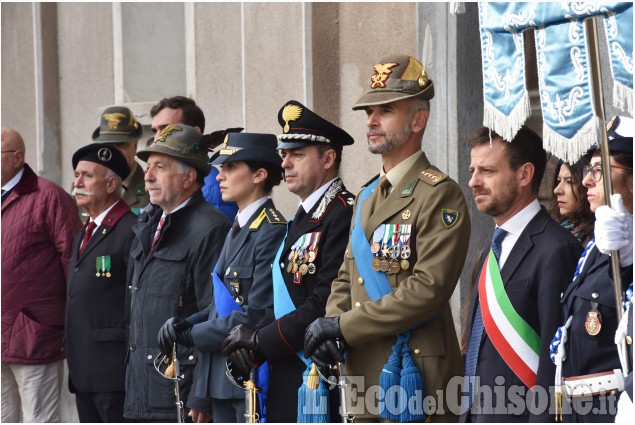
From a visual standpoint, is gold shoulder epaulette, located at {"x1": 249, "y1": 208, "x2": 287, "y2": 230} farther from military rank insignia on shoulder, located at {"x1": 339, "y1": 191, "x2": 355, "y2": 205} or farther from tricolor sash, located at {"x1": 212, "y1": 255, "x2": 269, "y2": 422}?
military rank insignia on shoulder, located at {"x1": 339, "y1": 191, "x2": 355, "y2": 205}

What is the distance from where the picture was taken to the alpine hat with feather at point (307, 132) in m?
6.39

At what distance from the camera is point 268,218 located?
6707mm

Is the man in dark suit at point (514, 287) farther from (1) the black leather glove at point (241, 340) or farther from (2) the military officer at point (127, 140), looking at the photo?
(2) the military officer at point (127, 140)

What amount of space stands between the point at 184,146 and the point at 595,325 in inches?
132

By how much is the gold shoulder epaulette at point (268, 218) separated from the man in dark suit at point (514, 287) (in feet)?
4.98

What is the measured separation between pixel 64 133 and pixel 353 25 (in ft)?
13.7

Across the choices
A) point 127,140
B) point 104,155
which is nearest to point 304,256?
point 104,155

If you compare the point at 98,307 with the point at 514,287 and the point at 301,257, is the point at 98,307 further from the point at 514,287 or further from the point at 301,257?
the point at 514,287

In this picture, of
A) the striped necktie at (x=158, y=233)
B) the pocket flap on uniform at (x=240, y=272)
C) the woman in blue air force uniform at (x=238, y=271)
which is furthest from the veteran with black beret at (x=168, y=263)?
the pocket flap on uniform at (x=240, y=272)

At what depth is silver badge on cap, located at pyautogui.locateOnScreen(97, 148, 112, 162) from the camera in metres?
8.32

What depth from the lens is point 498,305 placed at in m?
5.20

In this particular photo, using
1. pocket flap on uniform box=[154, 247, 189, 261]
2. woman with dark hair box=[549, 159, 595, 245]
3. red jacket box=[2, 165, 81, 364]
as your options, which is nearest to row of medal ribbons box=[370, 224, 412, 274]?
woman with dark hair box=[549, 159, 595, 245]

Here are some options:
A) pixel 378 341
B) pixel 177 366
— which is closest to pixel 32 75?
pixel 177 366

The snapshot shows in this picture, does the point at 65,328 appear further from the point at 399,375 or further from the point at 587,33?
the point at 587,33
